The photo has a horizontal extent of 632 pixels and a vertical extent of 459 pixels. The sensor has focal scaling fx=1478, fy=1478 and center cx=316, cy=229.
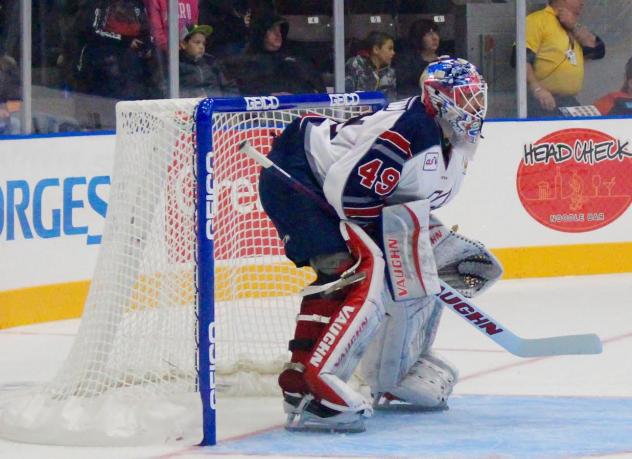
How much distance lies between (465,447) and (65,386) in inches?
40.9

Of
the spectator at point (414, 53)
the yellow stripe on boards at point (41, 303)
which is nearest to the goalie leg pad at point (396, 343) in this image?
the yellow stripe on boards at point (41, 303)

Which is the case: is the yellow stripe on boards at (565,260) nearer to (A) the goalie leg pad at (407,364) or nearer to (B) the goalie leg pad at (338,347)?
(A) the goalie leg pad at (407,364)

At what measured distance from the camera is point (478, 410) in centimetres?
418

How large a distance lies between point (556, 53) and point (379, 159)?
453 centimetres

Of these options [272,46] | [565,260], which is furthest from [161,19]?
[565,260]

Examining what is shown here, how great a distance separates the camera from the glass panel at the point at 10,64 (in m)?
6.41

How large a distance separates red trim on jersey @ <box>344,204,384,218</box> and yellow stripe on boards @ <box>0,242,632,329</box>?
1.49 feet

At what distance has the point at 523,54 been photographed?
781cm

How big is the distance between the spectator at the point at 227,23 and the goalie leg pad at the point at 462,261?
326 centimetres

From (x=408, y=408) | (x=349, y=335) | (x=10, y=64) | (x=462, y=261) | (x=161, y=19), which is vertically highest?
(x=161, y=19)

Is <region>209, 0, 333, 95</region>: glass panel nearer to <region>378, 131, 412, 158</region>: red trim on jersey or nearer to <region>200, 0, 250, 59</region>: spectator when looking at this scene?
<region>200, 0, 250, 59</region>: spectator

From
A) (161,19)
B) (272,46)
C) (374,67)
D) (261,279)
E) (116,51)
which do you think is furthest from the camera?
(374,67)

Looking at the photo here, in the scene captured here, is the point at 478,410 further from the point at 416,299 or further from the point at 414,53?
the point at 414,53

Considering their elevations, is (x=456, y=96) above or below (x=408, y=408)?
above
